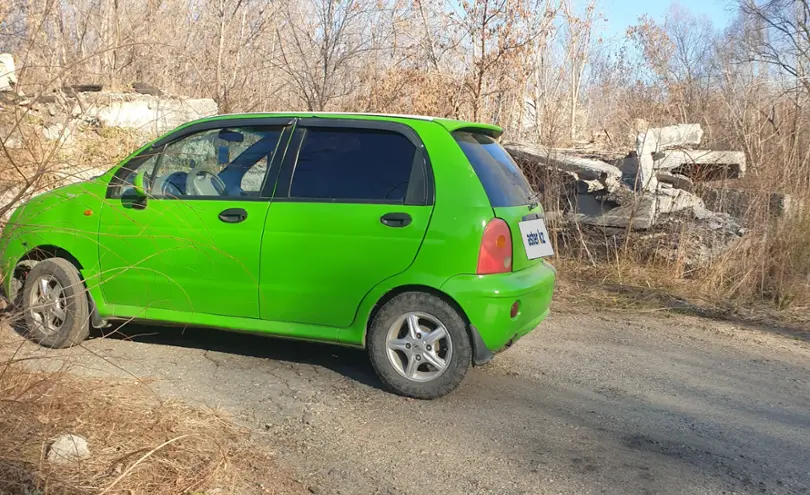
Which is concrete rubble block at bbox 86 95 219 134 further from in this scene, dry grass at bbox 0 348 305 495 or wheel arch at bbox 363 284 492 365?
dry grass at bbox 0 348 305 495

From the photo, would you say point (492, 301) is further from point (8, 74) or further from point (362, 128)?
point (8, 74)

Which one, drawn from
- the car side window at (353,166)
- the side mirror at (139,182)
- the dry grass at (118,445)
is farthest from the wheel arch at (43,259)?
the car side window at (353,166)

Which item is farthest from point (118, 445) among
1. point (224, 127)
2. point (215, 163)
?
point (224, 127)

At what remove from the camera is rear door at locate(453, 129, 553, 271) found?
14.7ft

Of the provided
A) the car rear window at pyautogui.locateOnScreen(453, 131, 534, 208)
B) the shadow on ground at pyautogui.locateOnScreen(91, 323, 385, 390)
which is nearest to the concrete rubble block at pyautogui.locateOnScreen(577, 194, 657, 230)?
the car rear window at pyautogui.locateOnScreen(453, 131, 534, 208)

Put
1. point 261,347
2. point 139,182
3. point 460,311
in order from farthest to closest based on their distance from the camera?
point 261,347
point 139,182
point 460,311

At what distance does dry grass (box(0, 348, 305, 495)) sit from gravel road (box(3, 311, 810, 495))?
0.22m

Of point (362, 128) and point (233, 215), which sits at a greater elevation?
point (362, 128)

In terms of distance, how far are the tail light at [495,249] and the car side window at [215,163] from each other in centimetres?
164

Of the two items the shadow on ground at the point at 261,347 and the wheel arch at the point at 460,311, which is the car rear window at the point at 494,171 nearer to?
the wheel arch at the point at 460,311

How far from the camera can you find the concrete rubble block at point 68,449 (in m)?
2.90

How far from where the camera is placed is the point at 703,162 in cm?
977

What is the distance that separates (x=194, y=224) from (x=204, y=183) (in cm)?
35

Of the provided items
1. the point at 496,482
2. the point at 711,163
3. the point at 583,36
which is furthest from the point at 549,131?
the point at 583,36
